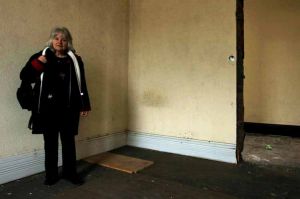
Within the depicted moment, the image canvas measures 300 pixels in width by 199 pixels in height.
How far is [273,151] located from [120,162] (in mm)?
1810

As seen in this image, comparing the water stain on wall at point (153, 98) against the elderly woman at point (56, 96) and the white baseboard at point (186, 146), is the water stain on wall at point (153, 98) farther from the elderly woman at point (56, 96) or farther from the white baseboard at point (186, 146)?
the elderly woman at point (56, 96)

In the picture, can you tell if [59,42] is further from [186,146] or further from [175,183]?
[186,146]

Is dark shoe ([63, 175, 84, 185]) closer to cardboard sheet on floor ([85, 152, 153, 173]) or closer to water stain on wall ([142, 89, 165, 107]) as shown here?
cardboard sheet on floor ([85, 152, 153, 173])

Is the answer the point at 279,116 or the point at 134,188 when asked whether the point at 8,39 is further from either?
the point at 279,116

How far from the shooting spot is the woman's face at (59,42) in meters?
2.40

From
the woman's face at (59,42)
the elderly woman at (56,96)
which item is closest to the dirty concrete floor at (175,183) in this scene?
the elderly woman at (56,96)

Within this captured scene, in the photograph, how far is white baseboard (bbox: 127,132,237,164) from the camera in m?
3.24

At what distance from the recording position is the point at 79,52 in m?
A: 3.15

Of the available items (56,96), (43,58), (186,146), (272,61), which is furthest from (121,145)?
(272,61)

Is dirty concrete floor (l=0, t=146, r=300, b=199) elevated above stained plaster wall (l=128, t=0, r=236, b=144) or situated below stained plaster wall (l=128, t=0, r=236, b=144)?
below

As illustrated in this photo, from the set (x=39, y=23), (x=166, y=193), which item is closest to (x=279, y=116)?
(x=166, y=193)

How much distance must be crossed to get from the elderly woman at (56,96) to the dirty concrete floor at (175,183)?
193mm

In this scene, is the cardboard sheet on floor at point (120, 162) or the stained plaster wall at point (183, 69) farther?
the stained plaster wall at point (183, 69)

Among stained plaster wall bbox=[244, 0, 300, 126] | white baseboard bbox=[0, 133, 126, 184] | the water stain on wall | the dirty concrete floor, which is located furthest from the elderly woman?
stained plaster wall bbox=[244, 0, 300, 126]
